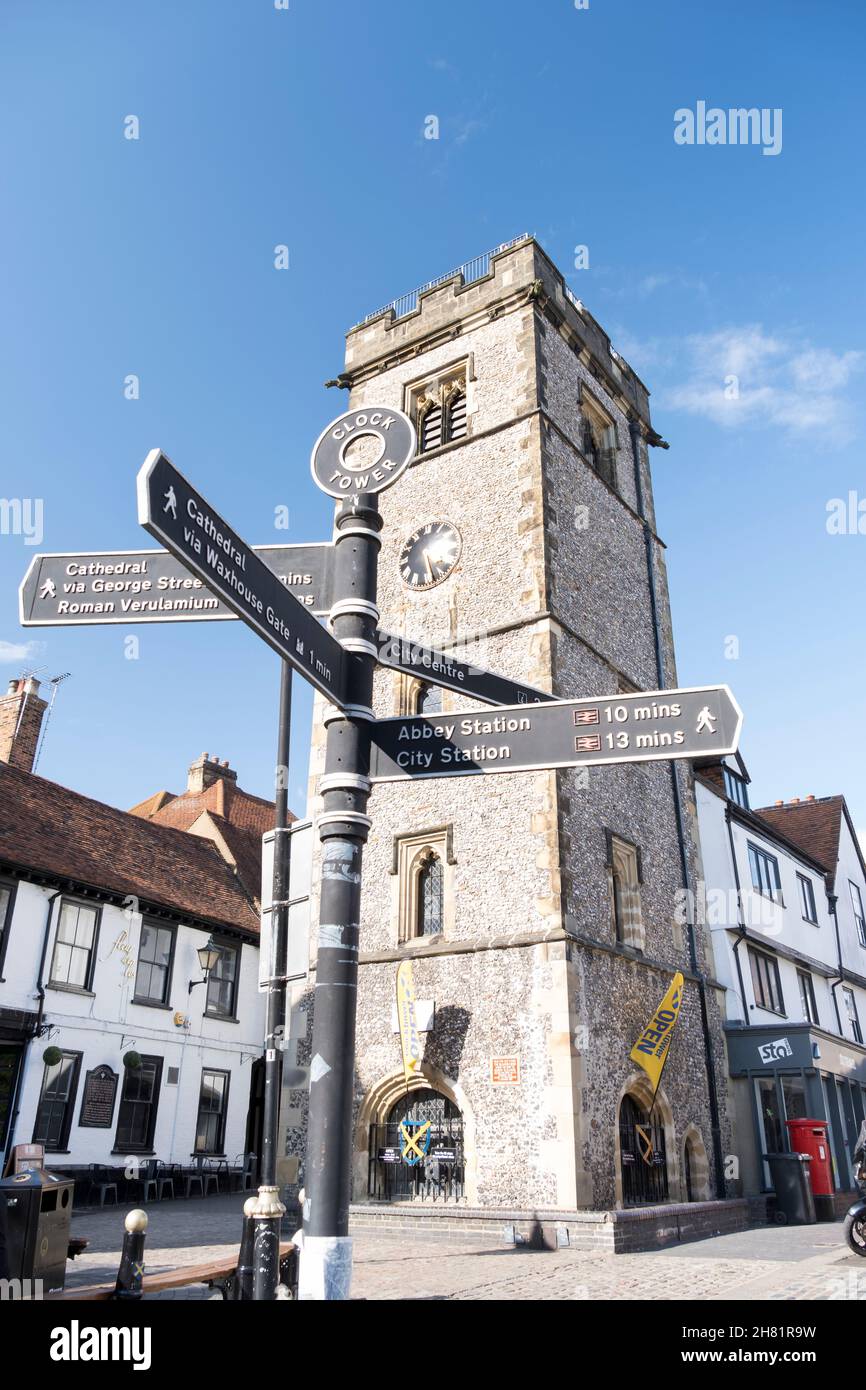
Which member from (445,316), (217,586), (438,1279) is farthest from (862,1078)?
(217,586)

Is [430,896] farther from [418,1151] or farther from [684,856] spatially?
[684,856]

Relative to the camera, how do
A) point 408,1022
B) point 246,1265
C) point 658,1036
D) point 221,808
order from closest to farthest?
point 246,1265, point 408,1022, point 658,1036, point 221,808

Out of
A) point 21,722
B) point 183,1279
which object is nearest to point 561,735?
point 183,1279

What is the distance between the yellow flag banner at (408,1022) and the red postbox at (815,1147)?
738 centimetres

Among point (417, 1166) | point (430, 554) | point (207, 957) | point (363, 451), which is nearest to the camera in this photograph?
point (363, 451)

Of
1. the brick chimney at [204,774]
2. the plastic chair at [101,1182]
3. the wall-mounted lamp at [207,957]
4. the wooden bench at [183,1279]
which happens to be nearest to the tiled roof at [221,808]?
the brick chimney at [204,774]

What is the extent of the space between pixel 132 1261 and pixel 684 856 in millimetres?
15783

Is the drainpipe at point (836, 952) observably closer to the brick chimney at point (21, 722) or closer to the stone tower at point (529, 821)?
the stone tower at point (529, 821)

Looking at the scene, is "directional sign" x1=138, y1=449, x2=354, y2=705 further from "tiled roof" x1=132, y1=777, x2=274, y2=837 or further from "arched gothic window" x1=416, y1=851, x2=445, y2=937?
"tiled roof" x1=132, y1=777, x2=274, y2=837

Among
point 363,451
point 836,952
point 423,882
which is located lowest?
point 363,451

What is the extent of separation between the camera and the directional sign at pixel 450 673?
550 centimetres

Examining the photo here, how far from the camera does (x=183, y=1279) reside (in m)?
6.40
